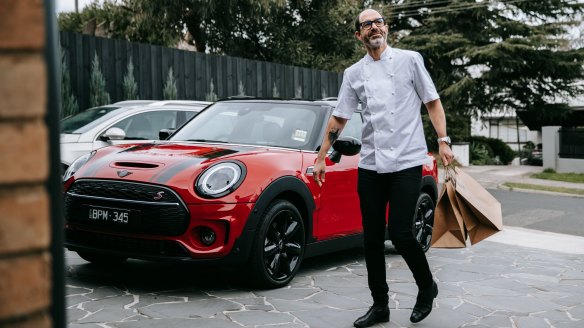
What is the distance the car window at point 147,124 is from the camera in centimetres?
952

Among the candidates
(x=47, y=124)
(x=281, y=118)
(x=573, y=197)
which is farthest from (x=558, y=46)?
(x=47, y=124)

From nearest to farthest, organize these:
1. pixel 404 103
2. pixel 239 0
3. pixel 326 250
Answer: pixel 404 103 → pixel 326 250 → pixel 239 0

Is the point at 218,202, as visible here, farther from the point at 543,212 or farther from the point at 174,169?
the point at 543,212

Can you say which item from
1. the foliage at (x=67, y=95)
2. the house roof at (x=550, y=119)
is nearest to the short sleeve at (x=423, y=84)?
the foliage at (x=67, y=95)

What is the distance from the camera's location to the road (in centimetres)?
1117

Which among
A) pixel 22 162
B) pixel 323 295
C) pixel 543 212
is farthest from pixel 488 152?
pixel 22 162

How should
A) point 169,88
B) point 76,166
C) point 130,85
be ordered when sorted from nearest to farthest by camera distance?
point 76,166 → point 130,85 → point 169,88

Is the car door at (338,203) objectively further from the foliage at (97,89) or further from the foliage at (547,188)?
the foliage at (547,188)

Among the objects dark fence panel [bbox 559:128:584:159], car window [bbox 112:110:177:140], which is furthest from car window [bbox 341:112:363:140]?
dark fence panel [bbox 559:128:584:159]

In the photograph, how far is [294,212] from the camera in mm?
5590

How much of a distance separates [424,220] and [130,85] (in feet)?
25.6

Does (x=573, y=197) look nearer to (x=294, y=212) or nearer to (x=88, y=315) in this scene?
(x=294, y=212)

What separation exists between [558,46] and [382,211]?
83.2 ft

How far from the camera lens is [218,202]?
505 cm
